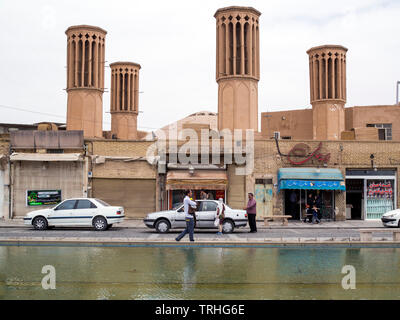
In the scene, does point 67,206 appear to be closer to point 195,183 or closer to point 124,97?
point 195,183

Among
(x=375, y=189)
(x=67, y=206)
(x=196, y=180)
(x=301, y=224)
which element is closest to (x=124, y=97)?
(x=196, y=180)

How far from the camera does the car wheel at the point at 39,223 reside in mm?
20891

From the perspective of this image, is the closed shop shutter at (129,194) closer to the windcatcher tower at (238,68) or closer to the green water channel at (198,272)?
the windcatcher tower at (238,68)

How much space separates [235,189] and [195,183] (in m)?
2.47

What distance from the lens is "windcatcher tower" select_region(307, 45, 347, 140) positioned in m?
40.1

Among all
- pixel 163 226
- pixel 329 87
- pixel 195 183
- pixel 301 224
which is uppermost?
pixel 329 87

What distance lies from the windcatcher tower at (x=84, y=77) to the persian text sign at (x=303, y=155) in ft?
56.1

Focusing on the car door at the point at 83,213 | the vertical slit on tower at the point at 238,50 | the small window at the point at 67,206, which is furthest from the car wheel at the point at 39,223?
the vertical slit on tower at the point at 238,50

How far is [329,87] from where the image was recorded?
4081 centimetres

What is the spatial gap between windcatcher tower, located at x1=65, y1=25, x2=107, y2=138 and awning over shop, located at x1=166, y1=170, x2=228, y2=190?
43.9ft

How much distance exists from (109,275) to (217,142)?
698 inches

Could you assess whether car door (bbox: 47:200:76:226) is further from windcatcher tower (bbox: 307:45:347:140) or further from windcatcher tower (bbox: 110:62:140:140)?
windcatcher tower (bbox: 110:62:140:140)

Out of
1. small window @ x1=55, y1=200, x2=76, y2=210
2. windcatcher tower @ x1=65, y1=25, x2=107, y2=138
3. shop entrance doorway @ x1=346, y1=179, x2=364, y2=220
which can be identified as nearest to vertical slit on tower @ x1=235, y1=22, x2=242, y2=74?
shop entrance doorway @ x1=346, y1=179, x2=364, y2=220
